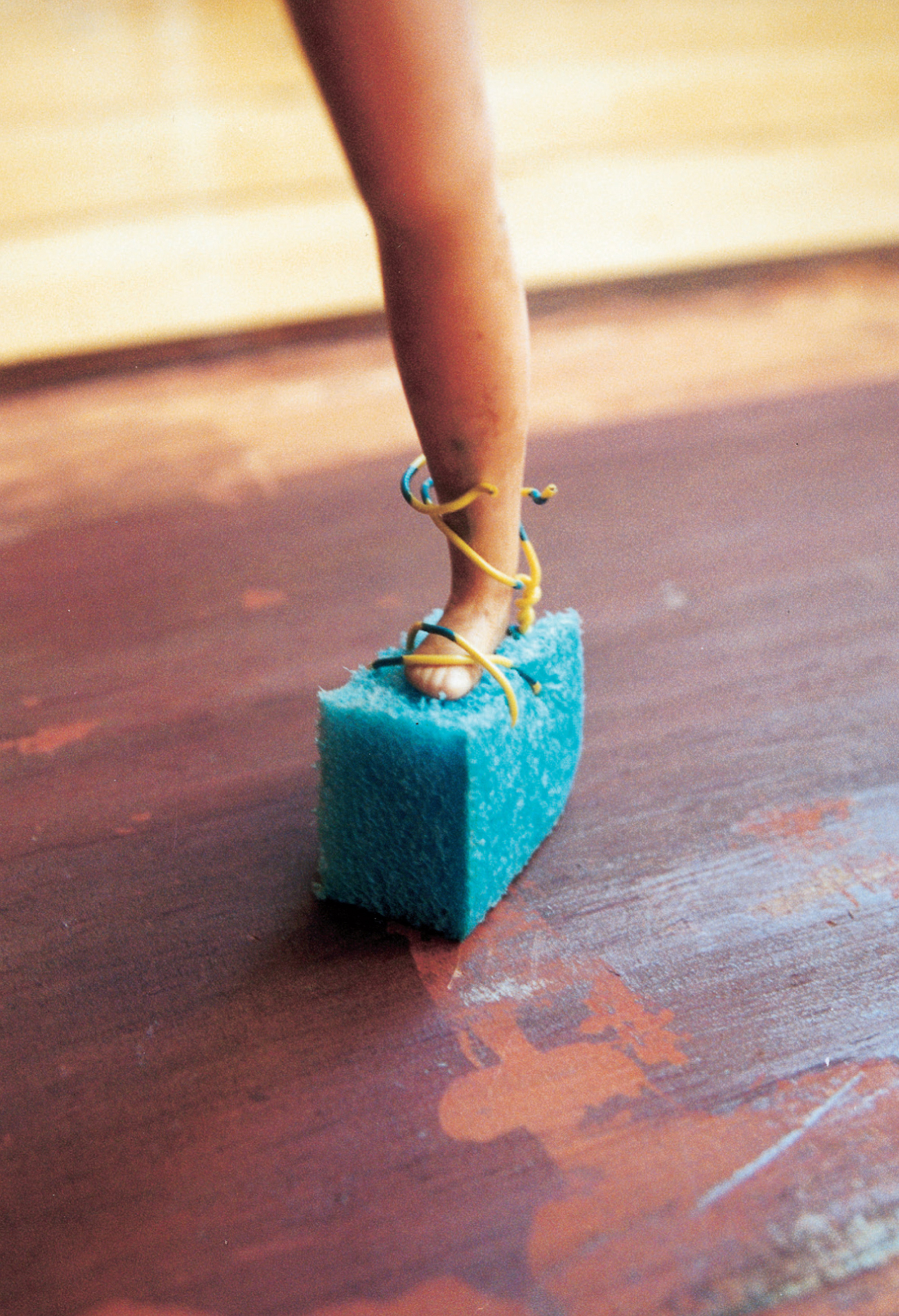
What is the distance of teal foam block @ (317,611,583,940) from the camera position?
0.83m

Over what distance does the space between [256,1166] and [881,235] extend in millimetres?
2113

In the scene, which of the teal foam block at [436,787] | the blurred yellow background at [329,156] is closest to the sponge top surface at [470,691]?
the teal foam block at [436,787]

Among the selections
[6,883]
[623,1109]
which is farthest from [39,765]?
[623,1109]

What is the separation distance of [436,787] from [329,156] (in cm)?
186

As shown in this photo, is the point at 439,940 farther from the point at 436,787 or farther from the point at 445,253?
the point at 445,253

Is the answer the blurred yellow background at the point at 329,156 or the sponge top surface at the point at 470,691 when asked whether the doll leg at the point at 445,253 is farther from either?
the blurred yellow background at the point at 329,156

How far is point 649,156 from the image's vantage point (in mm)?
2506

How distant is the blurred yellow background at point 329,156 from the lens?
2.08m

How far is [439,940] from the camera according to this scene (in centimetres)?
89

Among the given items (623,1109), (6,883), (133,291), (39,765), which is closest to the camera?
(623,1109)

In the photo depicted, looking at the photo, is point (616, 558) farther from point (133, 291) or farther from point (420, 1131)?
point (133, 291)

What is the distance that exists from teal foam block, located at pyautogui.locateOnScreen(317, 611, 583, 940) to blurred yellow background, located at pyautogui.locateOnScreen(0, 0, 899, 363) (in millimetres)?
1262

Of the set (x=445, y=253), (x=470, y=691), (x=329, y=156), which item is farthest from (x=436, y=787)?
(x=329, y=156)

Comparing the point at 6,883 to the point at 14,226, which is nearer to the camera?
the point at 6,883
